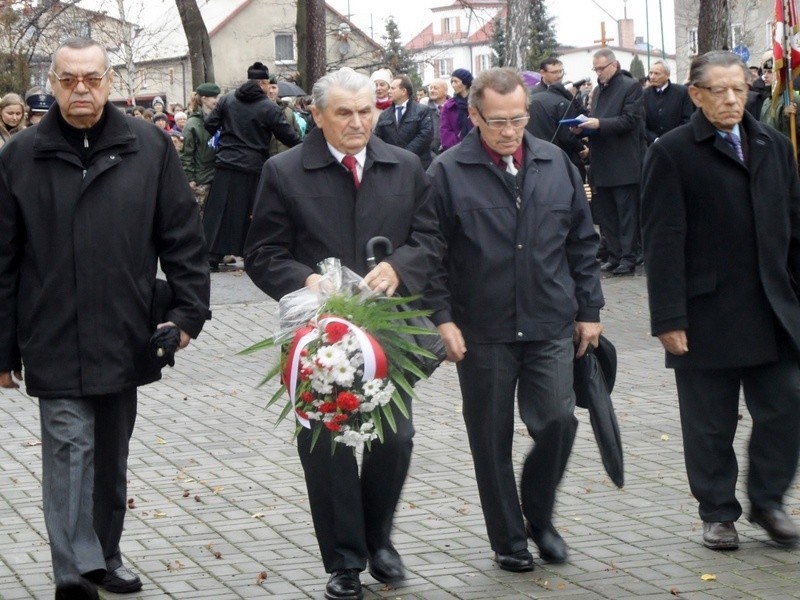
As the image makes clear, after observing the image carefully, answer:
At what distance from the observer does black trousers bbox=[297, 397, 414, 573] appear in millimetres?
5863

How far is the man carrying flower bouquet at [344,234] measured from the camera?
5859mm

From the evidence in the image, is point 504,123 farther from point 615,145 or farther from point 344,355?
point 615,145

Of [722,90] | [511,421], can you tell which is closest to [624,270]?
[722,90]

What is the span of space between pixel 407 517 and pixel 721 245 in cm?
195

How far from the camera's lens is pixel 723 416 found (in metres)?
6.54

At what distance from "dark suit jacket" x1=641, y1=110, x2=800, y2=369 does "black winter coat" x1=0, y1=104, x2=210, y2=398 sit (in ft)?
6.76

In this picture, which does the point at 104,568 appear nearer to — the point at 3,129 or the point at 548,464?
the point at 548,464

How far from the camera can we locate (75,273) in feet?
18.9

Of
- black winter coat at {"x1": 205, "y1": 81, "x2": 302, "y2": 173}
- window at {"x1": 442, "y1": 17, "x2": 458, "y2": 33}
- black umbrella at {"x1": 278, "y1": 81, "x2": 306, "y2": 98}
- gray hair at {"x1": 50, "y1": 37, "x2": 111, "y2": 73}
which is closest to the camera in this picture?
gray hair at {"x1": 50, "y1": 37, "x2": 111, "y2": 73}

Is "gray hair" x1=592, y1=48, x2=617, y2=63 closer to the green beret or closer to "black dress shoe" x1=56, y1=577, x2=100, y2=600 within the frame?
the green beret

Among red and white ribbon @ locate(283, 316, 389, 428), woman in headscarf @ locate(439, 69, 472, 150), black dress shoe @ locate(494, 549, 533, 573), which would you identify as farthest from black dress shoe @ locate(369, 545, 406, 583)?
woman in headscarf @ locate(439, 69, 472, 150)

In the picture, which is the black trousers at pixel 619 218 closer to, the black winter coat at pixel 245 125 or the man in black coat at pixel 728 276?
the black winter coat at pixel 245 125

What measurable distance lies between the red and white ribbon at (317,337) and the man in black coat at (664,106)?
11.1 metres

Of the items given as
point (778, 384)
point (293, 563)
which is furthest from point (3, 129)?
point (778, 384)
